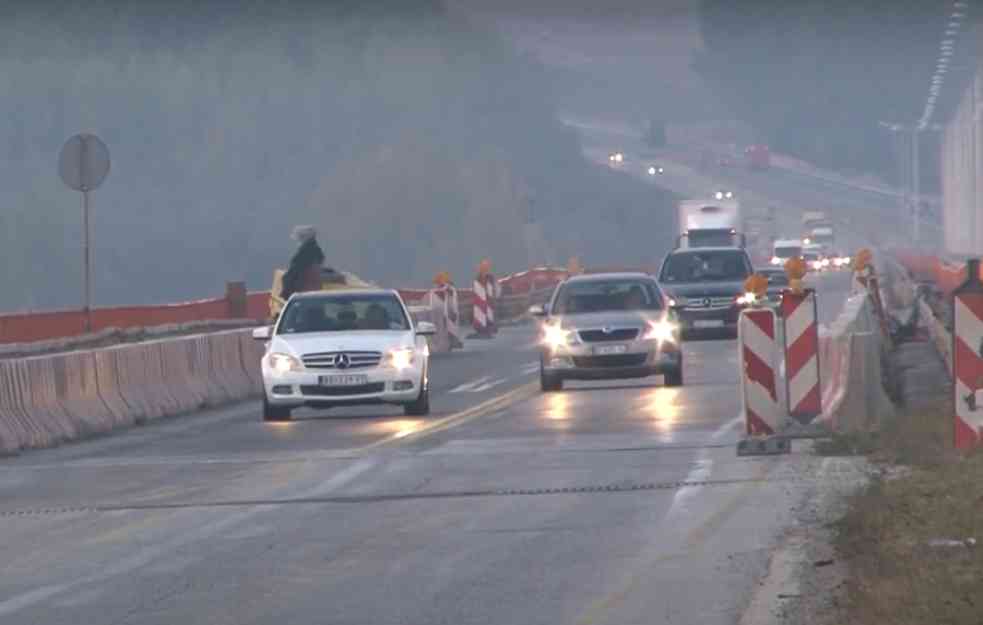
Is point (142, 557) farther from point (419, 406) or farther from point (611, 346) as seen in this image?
point (611, 346)

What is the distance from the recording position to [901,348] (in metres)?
31.2

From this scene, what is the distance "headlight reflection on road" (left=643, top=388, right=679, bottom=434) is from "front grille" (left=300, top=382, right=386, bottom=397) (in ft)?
9.31

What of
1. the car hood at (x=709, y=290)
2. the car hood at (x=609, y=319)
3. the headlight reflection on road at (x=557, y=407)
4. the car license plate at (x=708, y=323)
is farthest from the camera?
the car hood at (x=709, y=290)

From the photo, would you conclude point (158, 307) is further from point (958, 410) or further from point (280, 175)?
point (280, 175)

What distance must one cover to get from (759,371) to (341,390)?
7.13m

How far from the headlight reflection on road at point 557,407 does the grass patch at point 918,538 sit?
7128 millimetres

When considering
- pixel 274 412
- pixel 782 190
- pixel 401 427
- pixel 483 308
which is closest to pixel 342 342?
pixel 274 412

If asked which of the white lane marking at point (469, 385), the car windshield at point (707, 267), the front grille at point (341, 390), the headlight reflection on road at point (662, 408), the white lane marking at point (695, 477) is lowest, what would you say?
the white lane marking at point (469, 385)

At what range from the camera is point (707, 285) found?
1704 inches

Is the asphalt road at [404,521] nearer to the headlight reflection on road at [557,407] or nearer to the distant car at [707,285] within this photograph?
the headlight reflection on road at [557,407]

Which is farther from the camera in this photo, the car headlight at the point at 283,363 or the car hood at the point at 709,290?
the car hood at the point at 709,290

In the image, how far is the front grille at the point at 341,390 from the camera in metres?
25.6

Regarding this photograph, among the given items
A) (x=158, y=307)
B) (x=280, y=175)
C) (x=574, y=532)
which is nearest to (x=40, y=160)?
(x=280, y=175)

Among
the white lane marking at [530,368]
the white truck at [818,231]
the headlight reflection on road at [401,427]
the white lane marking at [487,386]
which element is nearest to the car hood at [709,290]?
the white lane marking at [530,368]
